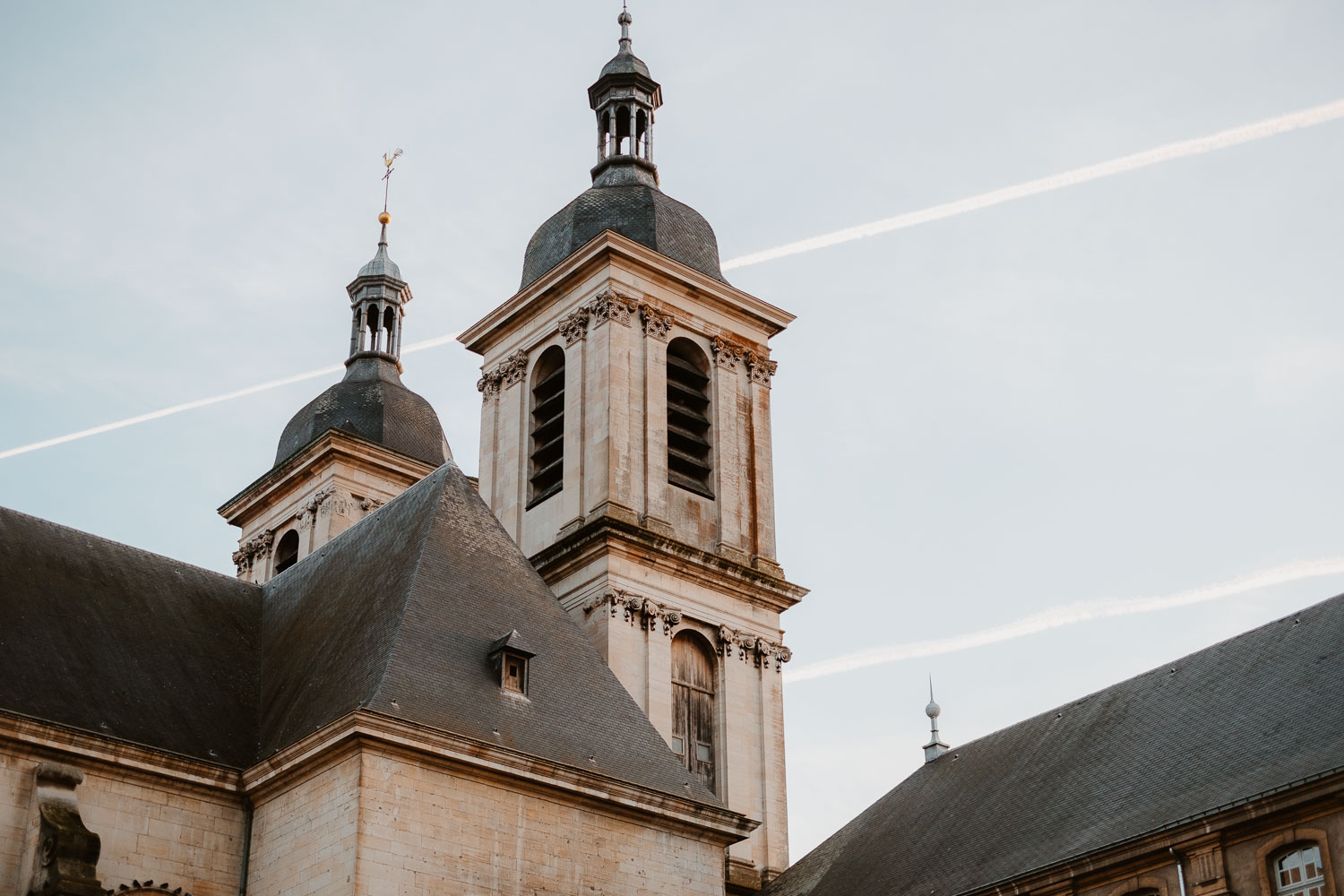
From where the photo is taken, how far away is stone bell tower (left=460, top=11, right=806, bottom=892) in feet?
97.2

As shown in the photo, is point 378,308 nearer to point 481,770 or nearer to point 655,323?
point 655,323

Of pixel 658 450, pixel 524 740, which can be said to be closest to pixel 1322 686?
pixel 524 740

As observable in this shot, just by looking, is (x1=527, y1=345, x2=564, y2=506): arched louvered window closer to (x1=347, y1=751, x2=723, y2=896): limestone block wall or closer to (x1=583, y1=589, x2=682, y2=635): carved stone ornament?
(x1=583, y1=589, x2=682, y2=635): carved stone ornament

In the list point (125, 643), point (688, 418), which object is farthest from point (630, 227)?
point (125, 643)

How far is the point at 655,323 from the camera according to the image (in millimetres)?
32750

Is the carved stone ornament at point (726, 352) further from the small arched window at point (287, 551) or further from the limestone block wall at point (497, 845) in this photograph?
the limestone block wall at point (497, 845)

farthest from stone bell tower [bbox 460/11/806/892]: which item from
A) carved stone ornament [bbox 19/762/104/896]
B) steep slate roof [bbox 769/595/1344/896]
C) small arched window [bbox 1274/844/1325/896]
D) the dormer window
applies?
small arched window [bbox 1274/844/1325/896]

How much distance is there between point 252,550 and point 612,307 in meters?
13.4

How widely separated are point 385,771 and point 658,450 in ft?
41.3

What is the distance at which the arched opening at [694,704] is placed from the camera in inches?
1158

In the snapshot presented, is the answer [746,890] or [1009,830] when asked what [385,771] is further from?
[746,890]

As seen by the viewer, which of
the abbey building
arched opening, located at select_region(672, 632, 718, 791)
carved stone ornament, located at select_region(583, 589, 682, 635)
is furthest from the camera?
arched opening, located at select_region(672, 632, 718, 791)

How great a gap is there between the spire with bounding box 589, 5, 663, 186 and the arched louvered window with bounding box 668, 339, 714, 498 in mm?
4816

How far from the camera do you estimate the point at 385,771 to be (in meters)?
19.9
